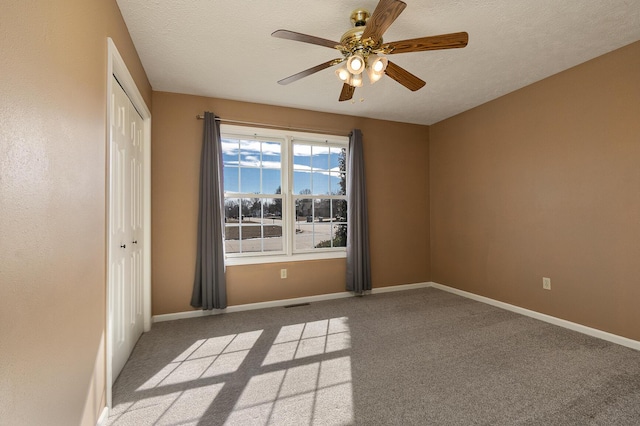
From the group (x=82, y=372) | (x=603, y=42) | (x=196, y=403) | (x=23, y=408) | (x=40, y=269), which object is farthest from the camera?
(x=603, y=42)

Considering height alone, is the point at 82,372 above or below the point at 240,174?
below

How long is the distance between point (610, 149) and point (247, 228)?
12.8 feet

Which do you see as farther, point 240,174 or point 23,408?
point 240,174

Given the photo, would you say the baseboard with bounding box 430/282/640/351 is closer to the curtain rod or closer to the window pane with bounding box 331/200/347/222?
the window pane with bounding box 331/200/347/222

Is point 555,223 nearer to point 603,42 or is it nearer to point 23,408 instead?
point 603,42

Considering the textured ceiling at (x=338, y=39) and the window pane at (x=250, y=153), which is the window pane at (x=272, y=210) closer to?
the window pane at (x=250, y=153)

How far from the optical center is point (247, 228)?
3.94 m

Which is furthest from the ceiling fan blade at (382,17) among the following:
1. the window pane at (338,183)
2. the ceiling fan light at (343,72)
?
the window pane at (338,183)

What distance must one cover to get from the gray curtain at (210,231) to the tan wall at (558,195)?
3.33 metres

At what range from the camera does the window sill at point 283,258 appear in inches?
149

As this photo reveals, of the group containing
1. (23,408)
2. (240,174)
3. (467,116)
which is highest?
(467,116)

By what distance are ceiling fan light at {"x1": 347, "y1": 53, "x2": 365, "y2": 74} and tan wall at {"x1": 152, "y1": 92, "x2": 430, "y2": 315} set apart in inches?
82.1

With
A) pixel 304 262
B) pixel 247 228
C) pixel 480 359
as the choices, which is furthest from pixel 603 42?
pixel 247 228

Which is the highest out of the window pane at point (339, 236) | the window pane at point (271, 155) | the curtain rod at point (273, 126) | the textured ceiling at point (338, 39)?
the textured ceiling at point (338, 39)
